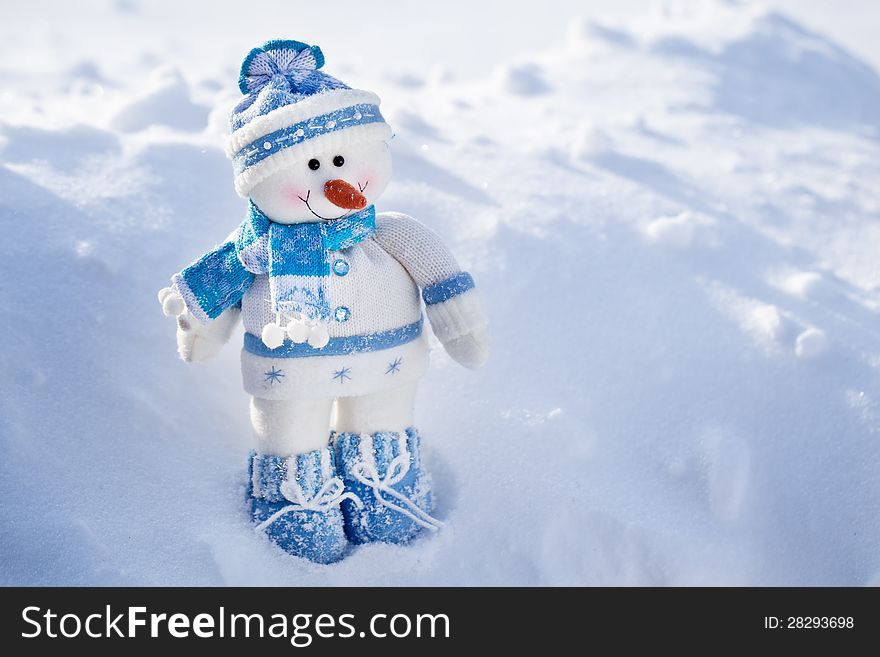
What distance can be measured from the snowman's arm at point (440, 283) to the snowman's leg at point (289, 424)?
11.1 inches

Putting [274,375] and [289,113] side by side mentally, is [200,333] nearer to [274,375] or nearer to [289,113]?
[274,375]

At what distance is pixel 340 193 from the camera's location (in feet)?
5.50

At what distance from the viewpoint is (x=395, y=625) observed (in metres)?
1.62

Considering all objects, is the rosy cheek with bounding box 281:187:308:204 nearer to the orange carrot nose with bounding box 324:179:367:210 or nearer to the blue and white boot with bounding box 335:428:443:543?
the orange carrot nose with bounding box 324:179:367:210

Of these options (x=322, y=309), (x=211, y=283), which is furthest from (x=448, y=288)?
(x=211, y=283)

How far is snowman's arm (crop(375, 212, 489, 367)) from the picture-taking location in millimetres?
1807

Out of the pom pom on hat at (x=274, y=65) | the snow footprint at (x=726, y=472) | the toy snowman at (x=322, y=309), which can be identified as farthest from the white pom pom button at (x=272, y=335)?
the snow footprint at (x=726, y=472)

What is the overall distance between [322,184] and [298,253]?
135mm

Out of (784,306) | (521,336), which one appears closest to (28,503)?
(521,336)

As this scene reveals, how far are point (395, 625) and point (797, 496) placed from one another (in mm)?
910

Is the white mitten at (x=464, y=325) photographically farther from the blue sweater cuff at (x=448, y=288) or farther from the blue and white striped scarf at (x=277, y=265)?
the blue and white striped scarf at (x=277, y=265)

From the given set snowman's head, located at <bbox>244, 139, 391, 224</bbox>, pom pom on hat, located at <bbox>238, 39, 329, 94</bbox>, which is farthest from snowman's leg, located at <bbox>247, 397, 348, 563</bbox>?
pom pom on hat, located at <bbox>238, 39, 329, 94</bbox>

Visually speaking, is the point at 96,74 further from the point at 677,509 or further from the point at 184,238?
the point at 677,509

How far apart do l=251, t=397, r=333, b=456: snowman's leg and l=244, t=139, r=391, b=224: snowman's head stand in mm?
362
